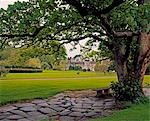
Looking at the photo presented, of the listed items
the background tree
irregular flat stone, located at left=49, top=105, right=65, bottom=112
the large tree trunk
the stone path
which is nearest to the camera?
the background tree

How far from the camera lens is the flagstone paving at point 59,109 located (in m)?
12.0

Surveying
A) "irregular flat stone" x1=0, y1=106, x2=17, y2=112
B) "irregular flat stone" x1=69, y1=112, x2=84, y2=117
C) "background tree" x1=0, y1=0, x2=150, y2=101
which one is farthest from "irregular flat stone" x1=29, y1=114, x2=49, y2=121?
"background tree" x1=0, y1=0, x2=150, y2=101

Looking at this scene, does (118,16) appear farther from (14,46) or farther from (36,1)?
(14,46)

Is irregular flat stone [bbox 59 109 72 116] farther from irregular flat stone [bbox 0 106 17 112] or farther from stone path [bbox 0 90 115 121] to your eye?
irregular flat stone [bbox 0 106 17 112]

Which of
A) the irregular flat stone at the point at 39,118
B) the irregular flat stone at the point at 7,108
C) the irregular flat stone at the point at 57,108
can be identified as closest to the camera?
the irregular flat stone at the point at 39,118

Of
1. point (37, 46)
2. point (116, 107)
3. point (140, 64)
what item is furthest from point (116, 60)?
point (37, 46)

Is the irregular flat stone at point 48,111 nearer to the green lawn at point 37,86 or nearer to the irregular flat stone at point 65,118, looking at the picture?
the irregular flat stone at point 65,118

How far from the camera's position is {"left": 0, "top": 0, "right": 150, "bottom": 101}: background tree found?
10.6 metres

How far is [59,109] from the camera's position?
46.2 ft

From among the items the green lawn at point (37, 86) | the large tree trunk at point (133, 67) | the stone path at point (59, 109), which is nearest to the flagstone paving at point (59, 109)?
the stone path at point (59, 109)

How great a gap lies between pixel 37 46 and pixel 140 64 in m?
4.87

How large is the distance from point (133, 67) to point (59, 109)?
Result: 4303 mm

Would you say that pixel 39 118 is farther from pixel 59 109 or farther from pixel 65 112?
pixel 59 109

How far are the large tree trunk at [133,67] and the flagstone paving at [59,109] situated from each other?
3.18ft
